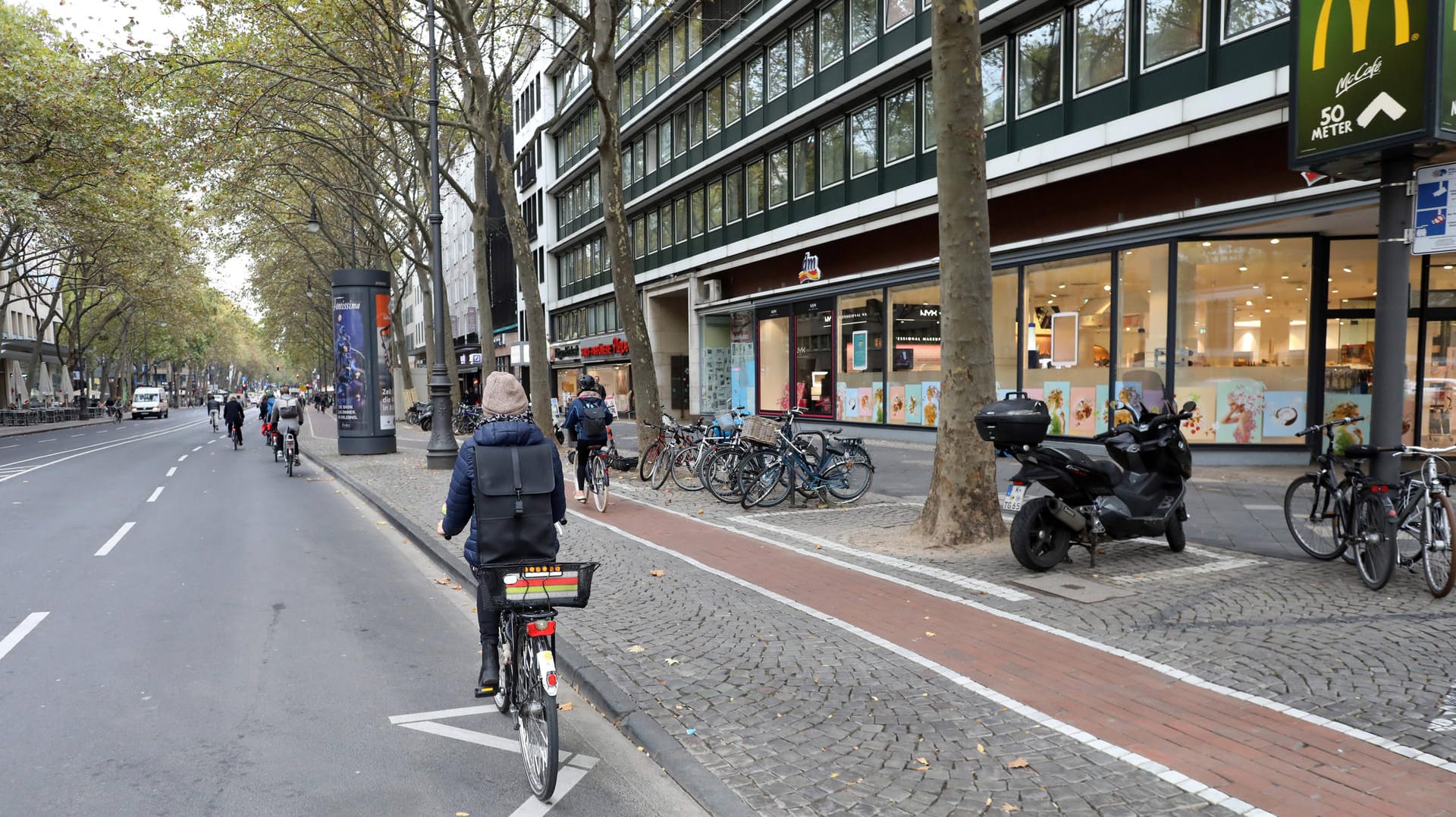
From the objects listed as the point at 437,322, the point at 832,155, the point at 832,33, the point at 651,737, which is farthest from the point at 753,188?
the point at 651,737

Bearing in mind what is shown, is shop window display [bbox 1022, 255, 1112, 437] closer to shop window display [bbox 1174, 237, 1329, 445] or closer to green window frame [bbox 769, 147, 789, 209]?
shop window display [bbox 1174, 237, 1329, 445]

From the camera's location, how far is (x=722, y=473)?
12133 mm

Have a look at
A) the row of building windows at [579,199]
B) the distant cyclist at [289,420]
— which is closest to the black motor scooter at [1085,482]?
the distant cyclist at [289,420]

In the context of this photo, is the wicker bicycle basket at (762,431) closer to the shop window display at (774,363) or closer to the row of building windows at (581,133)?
the shop window display at (774,363)

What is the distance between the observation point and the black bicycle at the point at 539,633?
3.44 meters

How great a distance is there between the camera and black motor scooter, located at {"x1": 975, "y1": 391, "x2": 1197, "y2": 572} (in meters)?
6.86

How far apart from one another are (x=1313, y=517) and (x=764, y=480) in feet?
19.7

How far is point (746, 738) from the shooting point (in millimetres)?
4035

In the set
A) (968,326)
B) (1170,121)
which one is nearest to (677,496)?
(968,326)

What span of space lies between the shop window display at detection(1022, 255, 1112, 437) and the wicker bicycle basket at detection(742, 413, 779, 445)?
680cm

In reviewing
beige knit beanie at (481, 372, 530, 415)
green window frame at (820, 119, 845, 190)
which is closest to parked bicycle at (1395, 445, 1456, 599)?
beige knit beanie at (481, 372, 530, 415)

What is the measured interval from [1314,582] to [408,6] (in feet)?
61.0

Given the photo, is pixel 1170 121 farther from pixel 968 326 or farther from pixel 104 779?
pixel 104 779

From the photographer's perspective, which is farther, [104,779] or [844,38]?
[844,38]
